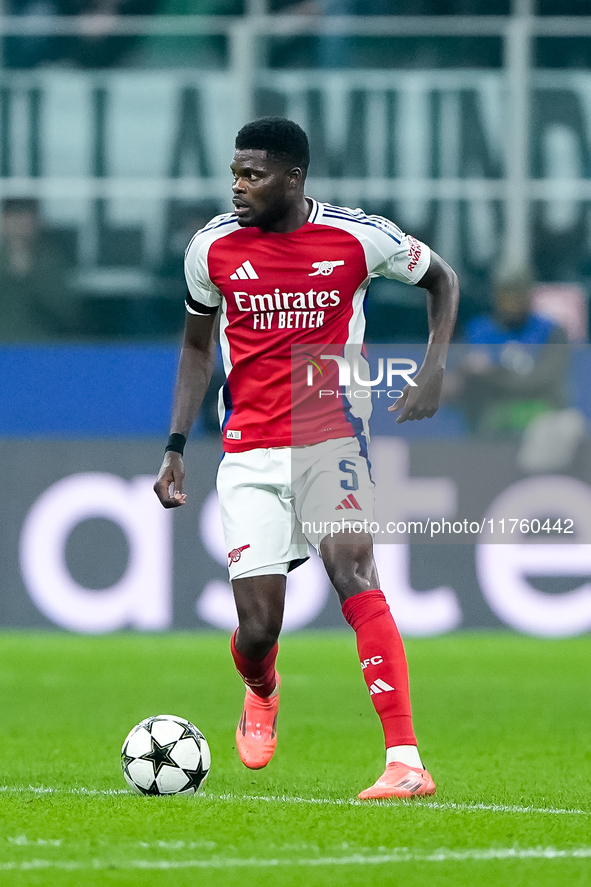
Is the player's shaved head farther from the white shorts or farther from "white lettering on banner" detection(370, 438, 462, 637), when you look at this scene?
"white lettering on banner" detection(370, 438, 462, 637)

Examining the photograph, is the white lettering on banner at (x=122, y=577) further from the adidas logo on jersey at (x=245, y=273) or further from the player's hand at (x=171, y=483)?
the adidas logo on jersey at (x=245, y=273)

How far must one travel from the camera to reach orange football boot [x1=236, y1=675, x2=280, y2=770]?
490cm

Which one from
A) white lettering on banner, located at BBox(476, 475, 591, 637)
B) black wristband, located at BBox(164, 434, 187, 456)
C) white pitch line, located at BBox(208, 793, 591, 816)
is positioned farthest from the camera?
white lettering on banner, located at BBox(476, 475, 591, 637)

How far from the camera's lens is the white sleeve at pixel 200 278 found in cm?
477

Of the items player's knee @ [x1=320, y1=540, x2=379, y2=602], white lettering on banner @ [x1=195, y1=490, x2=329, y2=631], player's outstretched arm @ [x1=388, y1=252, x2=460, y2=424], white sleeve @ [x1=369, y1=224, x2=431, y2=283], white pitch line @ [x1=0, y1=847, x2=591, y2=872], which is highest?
white sleeve @ [x1=369, y1=224, x2=431, y2=283]

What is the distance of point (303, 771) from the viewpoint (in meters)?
5.11

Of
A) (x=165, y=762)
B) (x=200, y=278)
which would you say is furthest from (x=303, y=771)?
(x=200, y=278)

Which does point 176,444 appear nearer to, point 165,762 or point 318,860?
point 165,762

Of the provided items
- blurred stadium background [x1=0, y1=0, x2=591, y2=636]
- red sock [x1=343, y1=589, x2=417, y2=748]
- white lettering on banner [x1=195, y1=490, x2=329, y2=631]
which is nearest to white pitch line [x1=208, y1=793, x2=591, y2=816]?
red sock [x1=343, y1=589, x2=417, y2=748]

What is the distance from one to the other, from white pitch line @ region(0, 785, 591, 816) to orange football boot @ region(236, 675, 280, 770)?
0.35 m

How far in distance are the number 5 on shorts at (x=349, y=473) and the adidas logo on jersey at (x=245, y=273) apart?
0.64 metres

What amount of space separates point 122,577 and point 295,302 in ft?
16.6

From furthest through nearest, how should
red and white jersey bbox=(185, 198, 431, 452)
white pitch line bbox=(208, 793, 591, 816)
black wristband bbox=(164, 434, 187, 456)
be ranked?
black wristband bbox=(164, 434, 187, 456)
red and white jersey bbox=(185, 198, 431, 452)
white pitch line bbox=(208, 793, 591, 816)

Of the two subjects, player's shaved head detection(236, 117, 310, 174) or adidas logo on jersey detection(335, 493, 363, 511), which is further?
player's shaved head detection(236, 117, 310, 174)
